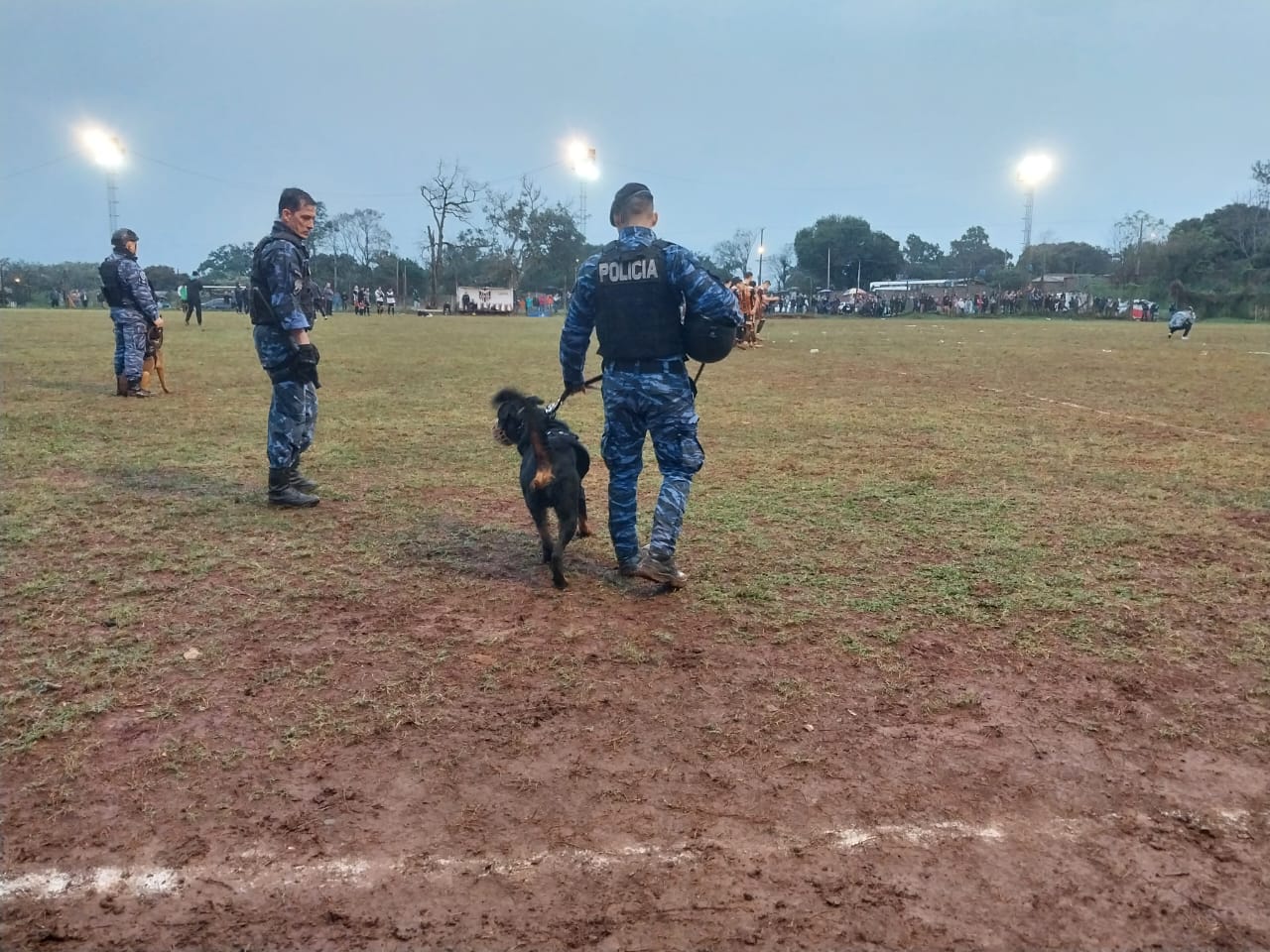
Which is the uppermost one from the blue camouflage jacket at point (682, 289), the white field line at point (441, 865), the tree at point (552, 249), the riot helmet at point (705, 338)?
the tree at point (552, 249)

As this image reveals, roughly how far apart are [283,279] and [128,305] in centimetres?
646

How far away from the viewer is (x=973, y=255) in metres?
115

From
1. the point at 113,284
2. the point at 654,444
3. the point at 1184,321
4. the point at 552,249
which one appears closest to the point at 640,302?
the point at 654,444

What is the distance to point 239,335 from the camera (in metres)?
26.0

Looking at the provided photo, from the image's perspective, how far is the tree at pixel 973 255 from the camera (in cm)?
10581

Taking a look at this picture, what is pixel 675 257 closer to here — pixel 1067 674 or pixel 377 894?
pixel 1067 674

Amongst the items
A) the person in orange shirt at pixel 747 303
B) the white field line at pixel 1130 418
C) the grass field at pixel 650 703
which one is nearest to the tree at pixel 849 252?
the person in orange shirt at pixel 747 303

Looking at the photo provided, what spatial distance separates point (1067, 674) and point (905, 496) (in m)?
2.85

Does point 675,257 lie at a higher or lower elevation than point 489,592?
higher

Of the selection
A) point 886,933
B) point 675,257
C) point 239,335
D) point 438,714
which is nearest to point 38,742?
point 438,714

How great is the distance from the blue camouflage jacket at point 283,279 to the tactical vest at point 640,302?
2.50 metres

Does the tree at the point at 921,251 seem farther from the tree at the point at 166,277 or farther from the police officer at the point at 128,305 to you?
the police officer at the point at 128,305

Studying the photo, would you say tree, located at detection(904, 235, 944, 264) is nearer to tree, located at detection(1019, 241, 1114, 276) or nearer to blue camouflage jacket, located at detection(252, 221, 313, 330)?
tree, located at detection(1019, 241, 1114, 276)

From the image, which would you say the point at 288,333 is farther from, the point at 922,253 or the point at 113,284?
the point at 922,253
